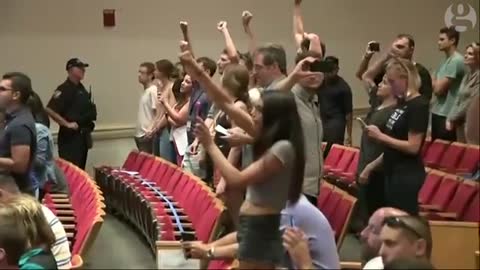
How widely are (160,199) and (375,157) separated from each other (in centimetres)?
166

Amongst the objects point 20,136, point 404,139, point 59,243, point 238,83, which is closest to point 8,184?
point 20,136

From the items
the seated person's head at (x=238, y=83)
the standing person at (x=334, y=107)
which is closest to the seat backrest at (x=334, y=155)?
the standing person at (x=334, y=107)

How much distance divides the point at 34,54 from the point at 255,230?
233 inches

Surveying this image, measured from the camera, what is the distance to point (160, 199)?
16.8ft

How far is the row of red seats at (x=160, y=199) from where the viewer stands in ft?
13.3

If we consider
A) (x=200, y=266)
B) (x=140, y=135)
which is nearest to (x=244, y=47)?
(x=140, y=135)

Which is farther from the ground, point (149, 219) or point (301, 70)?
point (301, 70)

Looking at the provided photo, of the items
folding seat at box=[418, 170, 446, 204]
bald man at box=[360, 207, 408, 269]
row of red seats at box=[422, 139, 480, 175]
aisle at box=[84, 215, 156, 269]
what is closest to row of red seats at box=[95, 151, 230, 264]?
aisle at box=[84, 215, 156, 269]

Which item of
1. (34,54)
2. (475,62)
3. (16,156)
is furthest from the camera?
(34,54)

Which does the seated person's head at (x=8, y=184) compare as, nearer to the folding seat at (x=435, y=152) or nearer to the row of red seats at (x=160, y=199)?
the row of red seats at (x=160, y=199)

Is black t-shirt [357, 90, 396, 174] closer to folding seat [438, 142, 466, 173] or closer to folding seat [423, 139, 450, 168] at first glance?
folding seat [438, 142, 466, 173]

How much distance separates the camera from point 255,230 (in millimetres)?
2535

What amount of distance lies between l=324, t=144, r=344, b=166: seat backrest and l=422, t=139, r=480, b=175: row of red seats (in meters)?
0.66

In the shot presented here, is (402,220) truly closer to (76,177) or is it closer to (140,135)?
(76,177)
